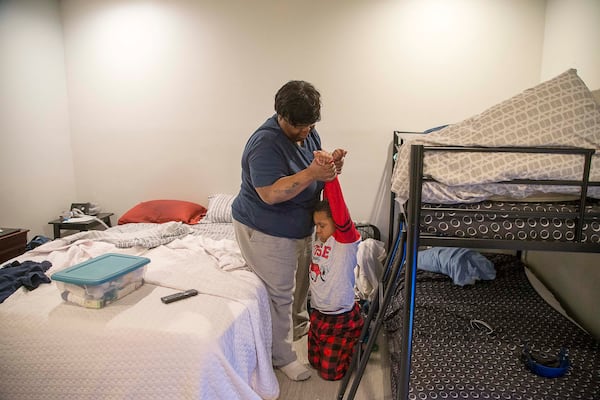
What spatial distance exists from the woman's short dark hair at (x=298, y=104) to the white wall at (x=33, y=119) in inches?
98.2

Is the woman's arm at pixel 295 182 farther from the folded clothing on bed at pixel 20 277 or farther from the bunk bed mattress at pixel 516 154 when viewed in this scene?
the folded clothing on bed at pixel 20 277

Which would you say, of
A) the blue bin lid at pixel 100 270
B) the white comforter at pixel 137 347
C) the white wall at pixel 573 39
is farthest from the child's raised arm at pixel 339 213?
the white wall at pixel 573 39

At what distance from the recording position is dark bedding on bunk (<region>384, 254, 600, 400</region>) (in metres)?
1.43

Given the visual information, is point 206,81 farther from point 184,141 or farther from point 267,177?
point 267,177

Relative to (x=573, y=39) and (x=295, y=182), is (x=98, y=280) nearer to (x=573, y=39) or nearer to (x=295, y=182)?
(x=295, y=182)

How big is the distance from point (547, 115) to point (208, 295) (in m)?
1.48

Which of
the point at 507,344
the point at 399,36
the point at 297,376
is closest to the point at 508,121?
the point at 507,344

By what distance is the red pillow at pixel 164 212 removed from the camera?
3.16m

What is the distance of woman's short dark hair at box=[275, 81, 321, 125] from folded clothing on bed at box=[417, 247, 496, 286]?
139 centimetres

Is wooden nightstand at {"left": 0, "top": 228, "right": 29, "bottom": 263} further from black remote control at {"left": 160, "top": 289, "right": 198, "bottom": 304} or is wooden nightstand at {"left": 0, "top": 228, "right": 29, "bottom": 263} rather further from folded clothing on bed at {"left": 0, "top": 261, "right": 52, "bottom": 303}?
black remote control at {"left": 160, "top": 289, "right": 198, "bottom": 304}

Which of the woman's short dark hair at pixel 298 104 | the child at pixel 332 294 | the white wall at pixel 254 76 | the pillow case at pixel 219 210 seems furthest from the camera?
the pillow case at pixel 219 210

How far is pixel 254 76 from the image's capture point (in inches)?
126

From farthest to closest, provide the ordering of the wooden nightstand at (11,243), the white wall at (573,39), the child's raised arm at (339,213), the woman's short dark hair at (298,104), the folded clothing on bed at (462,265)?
the wooden nightstand at (11,243), the folded clothing on bed at (462,265), the white wall at (573,39), the child's raised arm at (339,213), the woman's short dark hair at (298,104)

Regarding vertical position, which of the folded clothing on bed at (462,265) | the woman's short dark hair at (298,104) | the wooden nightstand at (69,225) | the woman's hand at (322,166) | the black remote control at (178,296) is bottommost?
the folded clothing on bed at (462,265)
